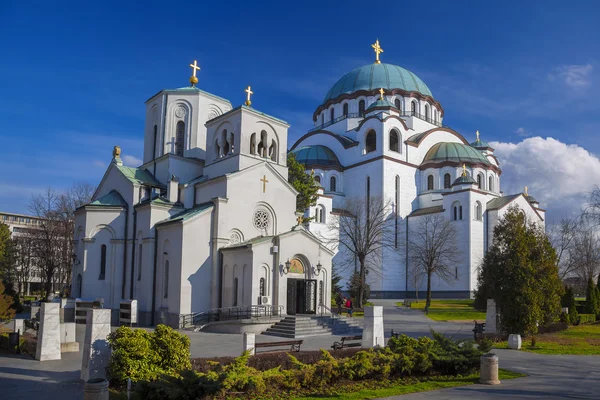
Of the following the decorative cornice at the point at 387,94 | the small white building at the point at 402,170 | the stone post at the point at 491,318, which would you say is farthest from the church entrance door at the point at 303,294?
the decorative cornice at the point at 387,94

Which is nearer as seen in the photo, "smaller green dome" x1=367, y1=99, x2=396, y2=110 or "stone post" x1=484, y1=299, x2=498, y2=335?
"stone post" x1=484, y1=299, x2=498, y2=335

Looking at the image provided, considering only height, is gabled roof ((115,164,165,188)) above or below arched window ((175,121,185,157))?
below

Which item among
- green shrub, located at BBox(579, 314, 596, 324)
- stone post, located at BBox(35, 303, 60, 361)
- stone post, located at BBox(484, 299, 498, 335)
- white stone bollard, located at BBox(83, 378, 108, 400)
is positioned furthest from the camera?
green shrub, located at BBox(579, 314, 596, 324)

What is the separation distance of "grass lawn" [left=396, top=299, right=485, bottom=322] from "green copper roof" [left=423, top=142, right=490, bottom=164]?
13987 millimetres

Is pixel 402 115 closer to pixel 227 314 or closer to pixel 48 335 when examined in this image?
pixel 227 314

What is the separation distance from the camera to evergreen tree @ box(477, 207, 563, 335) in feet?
64.6

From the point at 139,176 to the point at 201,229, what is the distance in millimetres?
7294

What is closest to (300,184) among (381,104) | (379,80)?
(381,104)

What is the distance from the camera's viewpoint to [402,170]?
48094 millimetres

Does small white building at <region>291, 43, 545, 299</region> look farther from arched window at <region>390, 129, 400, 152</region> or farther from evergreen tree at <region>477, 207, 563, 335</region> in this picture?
evergreen tree at <region>477, 207, 563, 335</region>

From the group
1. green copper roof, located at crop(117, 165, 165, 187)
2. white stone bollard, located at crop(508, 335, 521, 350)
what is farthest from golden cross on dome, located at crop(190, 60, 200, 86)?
white stone bollard, located at crop(508, 335, 521, 350)

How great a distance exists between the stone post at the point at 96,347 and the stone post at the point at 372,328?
8.49 metres

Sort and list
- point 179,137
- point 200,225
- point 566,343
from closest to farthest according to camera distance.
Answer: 1. point 566,343
2. point 200,225
3. point 179,137

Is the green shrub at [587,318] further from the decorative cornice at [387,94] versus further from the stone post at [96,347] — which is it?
the decorative cornice at [387,94]
